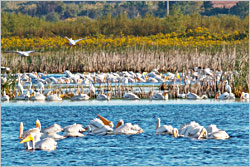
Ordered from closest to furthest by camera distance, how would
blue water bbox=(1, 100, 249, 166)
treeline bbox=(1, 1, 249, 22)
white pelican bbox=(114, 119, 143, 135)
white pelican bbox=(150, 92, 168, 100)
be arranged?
blue water bbox=(1, 100, 249, 166)
white pelican bbox=(114, 119, 143, 135)
white pelican bbox=(150, 92, 168, 100)
treeline bbox=(1, 1, 249, 22)

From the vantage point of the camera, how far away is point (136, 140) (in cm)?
1364

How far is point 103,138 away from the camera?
1389 centimetres

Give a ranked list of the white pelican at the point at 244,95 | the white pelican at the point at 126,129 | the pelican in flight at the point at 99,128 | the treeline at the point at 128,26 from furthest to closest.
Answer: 1. the treeline at the point at 128,26
2. the white pelican at the point at 244,95
3. the pelican in flight at the point at 99,128
4. the white pelican at the point at 126,129

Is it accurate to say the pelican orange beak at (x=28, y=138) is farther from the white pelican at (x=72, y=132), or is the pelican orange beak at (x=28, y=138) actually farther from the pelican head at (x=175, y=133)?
the pelican head at (x=175, y=133)

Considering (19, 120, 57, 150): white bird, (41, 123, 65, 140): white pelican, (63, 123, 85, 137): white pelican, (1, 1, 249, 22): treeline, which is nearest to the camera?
(19, 120, 57, 150): white bird

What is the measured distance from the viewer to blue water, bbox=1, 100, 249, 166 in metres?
11.9

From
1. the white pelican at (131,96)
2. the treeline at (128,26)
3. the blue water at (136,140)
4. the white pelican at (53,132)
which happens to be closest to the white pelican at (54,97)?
the blue water at (136,140)

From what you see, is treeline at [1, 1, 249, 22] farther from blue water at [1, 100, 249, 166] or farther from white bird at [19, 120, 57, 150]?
white bird at [19, 120, 57, 150]

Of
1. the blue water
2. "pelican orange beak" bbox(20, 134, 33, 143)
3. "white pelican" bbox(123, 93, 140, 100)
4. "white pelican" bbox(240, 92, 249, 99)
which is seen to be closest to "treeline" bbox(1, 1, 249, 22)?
"white pelican" bbox(240, 92, 249, 99)

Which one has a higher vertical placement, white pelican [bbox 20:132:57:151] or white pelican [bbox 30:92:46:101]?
white pelican [bbox 30:92:46:101]

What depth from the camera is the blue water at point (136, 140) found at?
11.9 metres

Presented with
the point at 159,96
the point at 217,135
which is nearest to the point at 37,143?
the point at 217,135

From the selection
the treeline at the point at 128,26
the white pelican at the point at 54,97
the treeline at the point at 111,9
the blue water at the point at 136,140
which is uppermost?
the treeline at the point at 111,9

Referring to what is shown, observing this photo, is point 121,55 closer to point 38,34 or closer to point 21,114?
point 21,114
